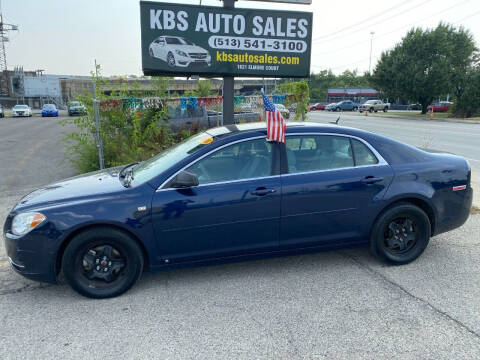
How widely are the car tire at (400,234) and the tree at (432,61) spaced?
38.1m

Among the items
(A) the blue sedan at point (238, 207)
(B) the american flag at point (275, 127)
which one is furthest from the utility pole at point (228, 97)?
(B) the american flag at point (275, 127)

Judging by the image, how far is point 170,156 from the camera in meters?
3.99

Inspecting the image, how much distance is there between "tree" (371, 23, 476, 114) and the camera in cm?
3603

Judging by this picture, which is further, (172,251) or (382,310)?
(172,251)

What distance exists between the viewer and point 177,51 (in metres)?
7.17

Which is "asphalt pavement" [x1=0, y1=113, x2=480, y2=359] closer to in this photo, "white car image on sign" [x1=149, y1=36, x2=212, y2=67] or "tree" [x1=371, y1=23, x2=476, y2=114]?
"white car image on sign" [x1=149, y1=36, x2=212, y2=67]

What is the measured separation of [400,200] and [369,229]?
1.51 ft

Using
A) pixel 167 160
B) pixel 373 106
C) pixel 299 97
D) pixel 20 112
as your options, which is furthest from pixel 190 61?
pixel 373 106

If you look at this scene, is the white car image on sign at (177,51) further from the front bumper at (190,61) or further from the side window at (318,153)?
the side window at (318,153)

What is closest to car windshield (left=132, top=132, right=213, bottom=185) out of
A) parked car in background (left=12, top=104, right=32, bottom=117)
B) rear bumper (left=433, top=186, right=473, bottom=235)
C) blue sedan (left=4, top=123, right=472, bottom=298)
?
blue sedan (left=4, top=123, right=472, bottom=298)

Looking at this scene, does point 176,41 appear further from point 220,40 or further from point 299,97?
point 299,97

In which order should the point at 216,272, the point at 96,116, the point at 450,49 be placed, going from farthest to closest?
the point at 450,49, the point at 96,116, the point at 216,272

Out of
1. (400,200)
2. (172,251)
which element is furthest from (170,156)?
(400,200)

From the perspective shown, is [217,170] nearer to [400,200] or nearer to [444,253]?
[400,200]
